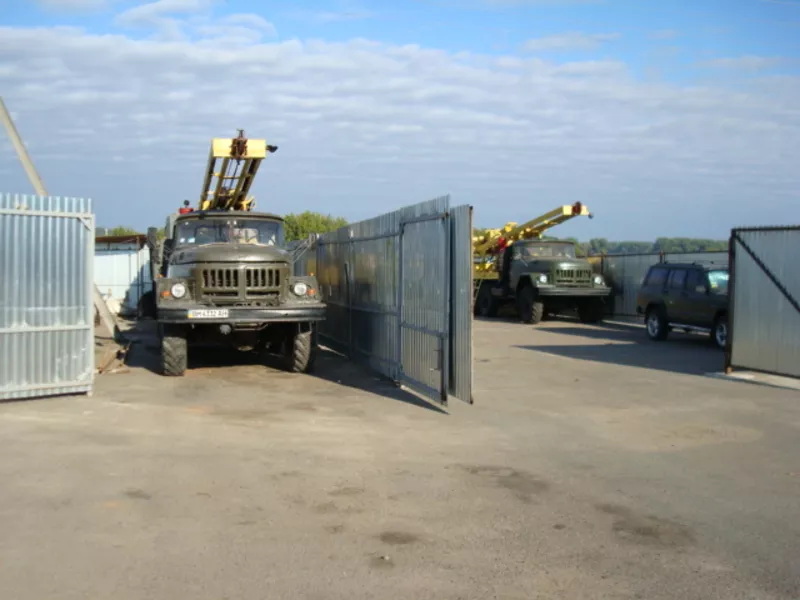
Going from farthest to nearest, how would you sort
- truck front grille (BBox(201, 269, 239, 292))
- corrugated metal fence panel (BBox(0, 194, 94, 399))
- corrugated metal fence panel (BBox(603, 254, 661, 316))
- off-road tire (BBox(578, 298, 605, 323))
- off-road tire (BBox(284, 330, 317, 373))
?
off-road tire (BBox(578, 298, 605, 323)) < corrugated metal fence panel (BBox(603, 254, 661, 316)) < off-road tire (BBox(284, 330, 317, 373)) < truck front grille (BBox(201, 269, 239, 292)) < corrugated metal fence panel (BBox(0, 194, 94, 399))

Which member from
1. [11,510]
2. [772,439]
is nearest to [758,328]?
[772,439]

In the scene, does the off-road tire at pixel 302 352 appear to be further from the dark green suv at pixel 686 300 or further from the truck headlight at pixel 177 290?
the dark green suv at pixel 686 300

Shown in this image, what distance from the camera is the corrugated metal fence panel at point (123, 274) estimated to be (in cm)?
2591

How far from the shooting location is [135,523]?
5367 mm

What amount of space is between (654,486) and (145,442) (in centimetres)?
453

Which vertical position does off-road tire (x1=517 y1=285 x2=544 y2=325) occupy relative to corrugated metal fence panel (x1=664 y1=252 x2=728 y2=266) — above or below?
below

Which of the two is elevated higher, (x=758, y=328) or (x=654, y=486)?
(x=758, y=328)

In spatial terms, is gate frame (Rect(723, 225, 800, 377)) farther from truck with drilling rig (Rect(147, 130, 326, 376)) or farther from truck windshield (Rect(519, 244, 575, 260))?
truck windshield (Rect(519, 244, 575, 260))

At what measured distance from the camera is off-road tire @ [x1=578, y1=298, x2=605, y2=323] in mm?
22875

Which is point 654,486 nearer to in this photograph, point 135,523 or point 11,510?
point 135,523

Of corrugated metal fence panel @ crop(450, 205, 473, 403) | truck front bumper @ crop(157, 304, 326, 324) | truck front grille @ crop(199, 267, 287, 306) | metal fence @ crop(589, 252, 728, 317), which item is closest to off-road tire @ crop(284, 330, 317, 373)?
truck front bumper @ crop(157, 304, 326, 324)

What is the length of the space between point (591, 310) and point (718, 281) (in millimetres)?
6601

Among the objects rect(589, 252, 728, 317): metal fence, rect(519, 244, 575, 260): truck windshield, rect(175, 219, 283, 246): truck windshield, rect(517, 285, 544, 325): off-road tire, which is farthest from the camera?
rect(519, 244, 575, 260): truck windshield

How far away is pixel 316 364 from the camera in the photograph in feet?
44.4
